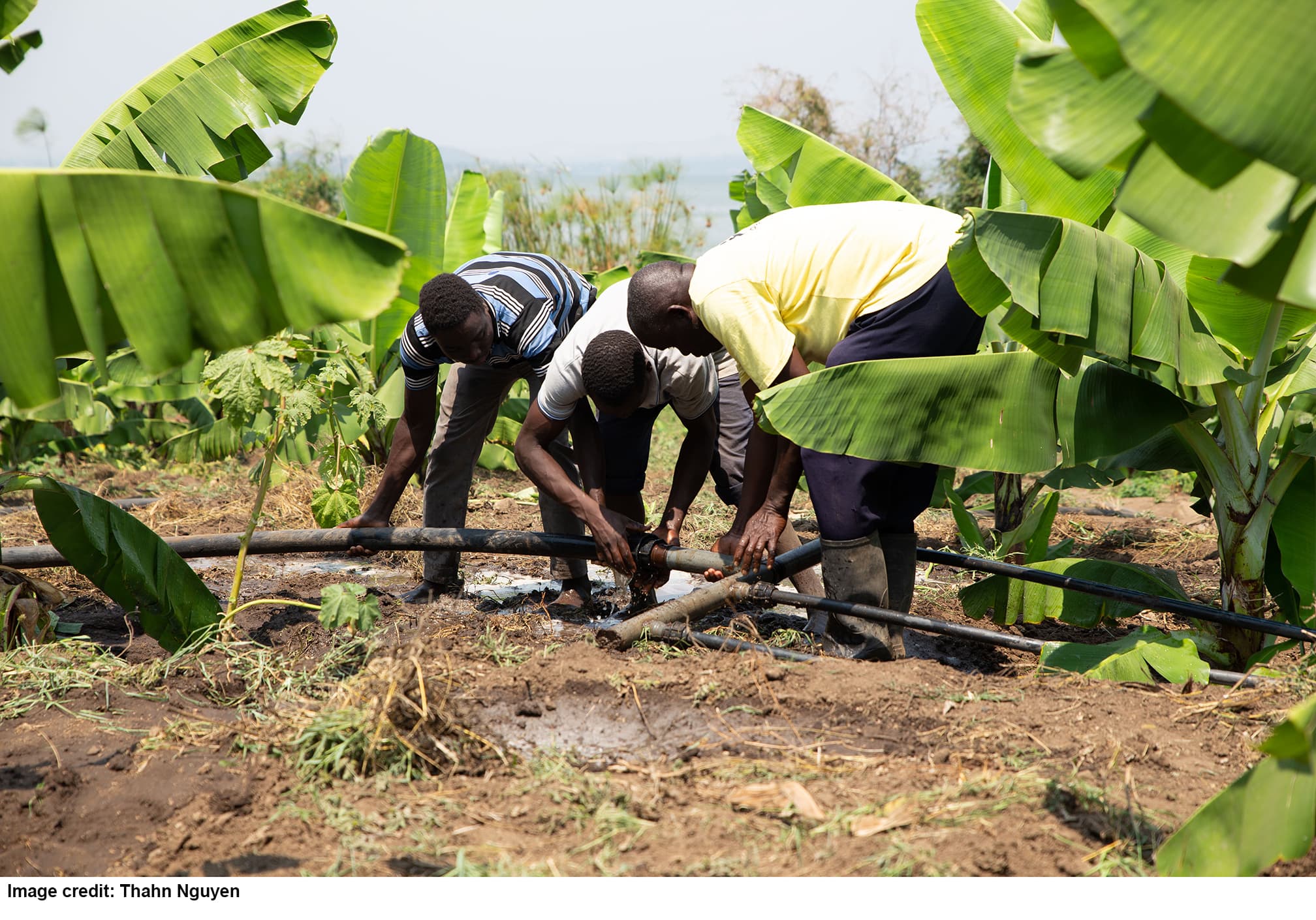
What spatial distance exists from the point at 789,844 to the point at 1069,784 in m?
0.80

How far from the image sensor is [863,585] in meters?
3.83

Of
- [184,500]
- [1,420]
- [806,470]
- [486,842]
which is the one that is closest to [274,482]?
[184,500]

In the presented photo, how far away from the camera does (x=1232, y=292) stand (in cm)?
350

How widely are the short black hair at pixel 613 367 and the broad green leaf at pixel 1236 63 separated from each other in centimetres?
243

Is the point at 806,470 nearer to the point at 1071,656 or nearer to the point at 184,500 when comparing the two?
the point at 1071,656

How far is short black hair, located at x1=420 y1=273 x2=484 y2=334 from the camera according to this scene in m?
4.25

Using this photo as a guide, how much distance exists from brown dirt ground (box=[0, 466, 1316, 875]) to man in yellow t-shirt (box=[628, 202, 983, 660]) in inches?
19.4

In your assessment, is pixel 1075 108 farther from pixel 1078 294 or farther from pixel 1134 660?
pixel 1134 660

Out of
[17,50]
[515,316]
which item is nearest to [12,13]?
[17,50]

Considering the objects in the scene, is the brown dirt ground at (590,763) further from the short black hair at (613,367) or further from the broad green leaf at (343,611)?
the short black hair at (613,367)

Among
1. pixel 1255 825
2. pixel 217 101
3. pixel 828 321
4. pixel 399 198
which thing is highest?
pixel 217 101

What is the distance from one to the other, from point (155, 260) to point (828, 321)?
232 cm

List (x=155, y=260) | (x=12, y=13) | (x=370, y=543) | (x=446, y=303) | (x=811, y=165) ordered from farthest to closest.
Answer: (x=811, y=165) < (x=370, y=543) < (x=446, y=303) < (x=12, y=13) < (x=155, y=260)

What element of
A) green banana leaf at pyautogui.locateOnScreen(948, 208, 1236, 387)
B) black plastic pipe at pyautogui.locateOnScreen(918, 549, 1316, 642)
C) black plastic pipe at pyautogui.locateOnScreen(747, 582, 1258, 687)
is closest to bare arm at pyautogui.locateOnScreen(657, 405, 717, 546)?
black plastic pipe at pyautogui.locateOnScreen(747, 582, 1258, 687)
